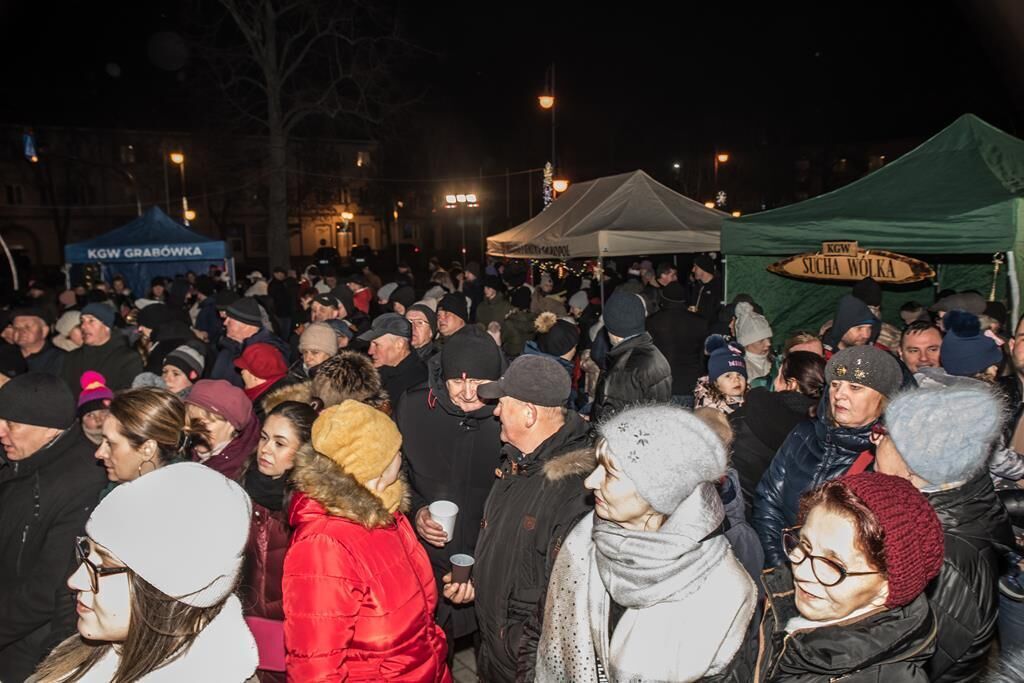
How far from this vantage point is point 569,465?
2.53 m

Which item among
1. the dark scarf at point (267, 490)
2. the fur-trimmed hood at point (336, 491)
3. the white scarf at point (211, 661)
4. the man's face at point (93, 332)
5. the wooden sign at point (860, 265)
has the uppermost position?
the wooden sign at point (860, 265)

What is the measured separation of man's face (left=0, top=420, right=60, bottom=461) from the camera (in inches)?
118

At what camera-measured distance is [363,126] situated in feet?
85.5

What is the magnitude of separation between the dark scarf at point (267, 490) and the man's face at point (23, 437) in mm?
955

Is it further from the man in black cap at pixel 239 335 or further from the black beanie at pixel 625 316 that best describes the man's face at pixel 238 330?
the black beanie at pixel 625 316

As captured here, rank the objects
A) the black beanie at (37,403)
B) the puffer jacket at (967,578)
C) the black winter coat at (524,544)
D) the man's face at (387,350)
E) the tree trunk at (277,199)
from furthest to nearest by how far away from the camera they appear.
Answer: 1. the tree trunk at (277,199)
2. the man's face at (387,350)
3. the black beanie at (37,403)
4. the black winter coat at (524,544)
5. the puffer jacket at (967,578)

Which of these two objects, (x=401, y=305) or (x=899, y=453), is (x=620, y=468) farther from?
(x=401, y=305)

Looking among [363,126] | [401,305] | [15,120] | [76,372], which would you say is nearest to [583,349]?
[401,305]

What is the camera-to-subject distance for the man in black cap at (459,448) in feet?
11.4

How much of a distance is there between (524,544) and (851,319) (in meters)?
3.63

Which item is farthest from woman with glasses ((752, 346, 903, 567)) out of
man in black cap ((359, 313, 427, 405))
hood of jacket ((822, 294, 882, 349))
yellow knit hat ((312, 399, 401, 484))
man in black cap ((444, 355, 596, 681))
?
man in black cap ((359, 313, 427, 405))

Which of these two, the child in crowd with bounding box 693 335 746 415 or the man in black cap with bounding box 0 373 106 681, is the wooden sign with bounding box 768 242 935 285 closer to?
the child in crowd with bounding box 693 335 746 415

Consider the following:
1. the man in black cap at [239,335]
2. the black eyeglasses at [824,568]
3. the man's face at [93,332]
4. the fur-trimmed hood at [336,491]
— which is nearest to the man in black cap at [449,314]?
the man in black cap at [239,335]

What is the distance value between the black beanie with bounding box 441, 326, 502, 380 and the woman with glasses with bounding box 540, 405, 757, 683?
145cm
